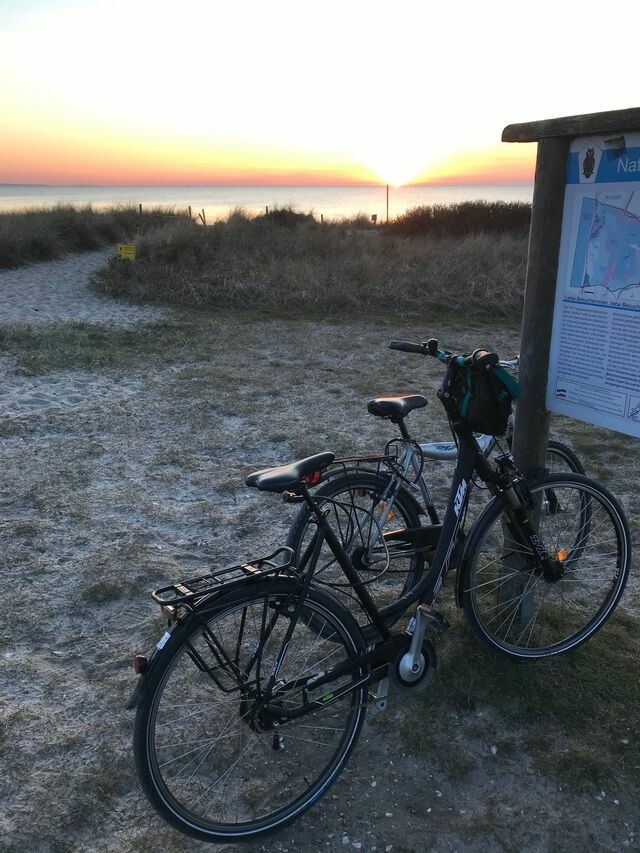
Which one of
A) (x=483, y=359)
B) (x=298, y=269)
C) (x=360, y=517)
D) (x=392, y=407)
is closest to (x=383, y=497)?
(x=360, y=517)

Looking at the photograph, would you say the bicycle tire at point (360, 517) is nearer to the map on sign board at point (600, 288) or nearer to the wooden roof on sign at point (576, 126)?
the map on sign board at point (600, 288)

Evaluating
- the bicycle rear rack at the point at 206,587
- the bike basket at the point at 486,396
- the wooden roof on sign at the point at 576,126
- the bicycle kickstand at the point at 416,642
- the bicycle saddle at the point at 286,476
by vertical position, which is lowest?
the bicycle kickstand at the point at 416,642

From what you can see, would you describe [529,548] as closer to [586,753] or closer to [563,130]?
[586,753]

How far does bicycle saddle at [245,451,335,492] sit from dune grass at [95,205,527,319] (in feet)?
31.0

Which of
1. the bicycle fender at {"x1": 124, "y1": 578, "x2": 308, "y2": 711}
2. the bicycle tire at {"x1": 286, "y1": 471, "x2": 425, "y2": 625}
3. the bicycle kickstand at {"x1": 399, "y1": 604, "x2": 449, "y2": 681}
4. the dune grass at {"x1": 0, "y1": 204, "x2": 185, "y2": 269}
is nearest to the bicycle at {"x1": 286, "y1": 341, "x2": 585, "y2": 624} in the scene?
the bicycle tire at {"x1": 286, "y1": 471, "x2": 425, "y2": 625}

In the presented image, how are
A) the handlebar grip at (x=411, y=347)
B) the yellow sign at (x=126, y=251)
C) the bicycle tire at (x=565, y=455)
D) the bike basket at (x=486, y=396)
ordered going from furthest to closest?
1. the yellow sign at (x=126, y=251)
2. the bicycle tire at (x=565, y=455)
3. the handlebar grip at (x=411, y=347)
4. the bike basket at (x=486, y=396)

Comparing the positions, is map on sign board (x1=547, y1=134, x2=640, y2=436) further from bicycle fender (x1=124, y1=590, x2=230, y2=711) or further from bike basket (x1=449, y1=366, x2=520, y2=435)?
bicycle fender (x1=124, y1=590, x2=230, y2=711)

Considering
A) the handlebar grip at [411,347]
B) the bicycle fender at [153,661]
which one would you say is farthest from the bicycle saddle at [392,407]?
the bicycle fender at [153,661]

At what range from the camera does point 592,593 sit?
3604 millimetres

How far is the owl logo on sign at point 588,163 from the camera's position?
2564 mm

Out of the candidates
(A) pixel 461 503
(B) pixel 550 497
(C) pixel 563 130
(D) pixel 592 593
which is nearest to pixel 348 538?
(A) pixel 461 503

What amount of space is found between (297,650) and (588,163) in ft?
6.93

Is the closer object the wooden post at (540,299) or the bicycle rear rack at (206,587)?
the bicycle rear rack at (206,587)

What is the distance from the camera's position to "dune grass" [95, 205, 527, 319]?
12.0 m
